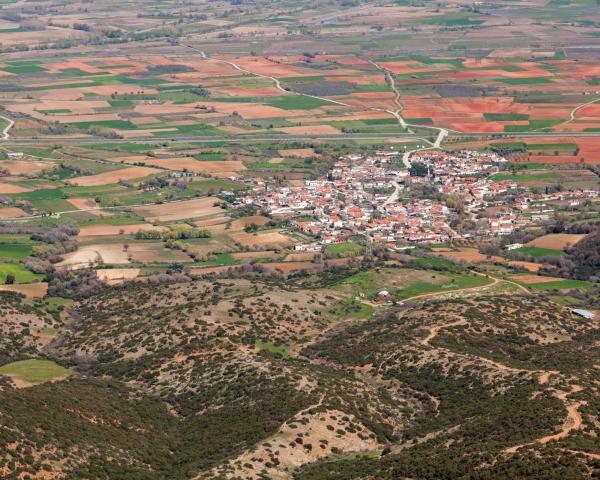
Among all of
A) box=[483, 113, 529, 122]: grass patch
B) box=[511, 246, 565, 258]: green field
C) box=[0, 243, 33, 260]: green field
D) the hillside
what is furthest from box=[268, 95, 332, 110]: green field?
the hillside

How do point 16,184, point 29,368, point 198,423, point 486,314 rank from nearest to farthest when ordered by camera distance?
point 198,423 → point 29,368 → point 486,314 → point 16,184

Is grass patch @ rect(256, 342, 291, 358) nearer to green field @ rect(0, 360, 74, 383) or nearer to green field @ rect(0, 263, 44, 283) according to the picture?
green field @ rect(0, 360, 74, 383)

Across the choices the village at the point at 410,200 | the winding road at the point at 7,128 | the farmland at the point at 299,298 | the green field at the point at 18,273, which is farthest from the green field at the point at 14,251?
the winding road at the point at 7,128

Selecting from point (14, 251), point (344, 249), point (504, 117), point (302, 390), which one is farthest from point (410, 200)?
point (302, 390)

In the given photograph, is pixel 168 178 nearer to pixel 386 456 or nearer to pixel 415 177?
pixel 415 177

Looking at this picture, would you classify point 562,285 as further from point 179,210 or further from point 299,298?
point 179,210

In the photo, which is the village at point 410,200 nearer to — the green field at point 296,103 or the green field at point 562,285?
the green field at point 562,285

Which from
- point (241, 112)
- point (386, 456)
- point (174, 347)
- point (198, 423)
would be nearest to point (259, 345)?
point (174, 347)
